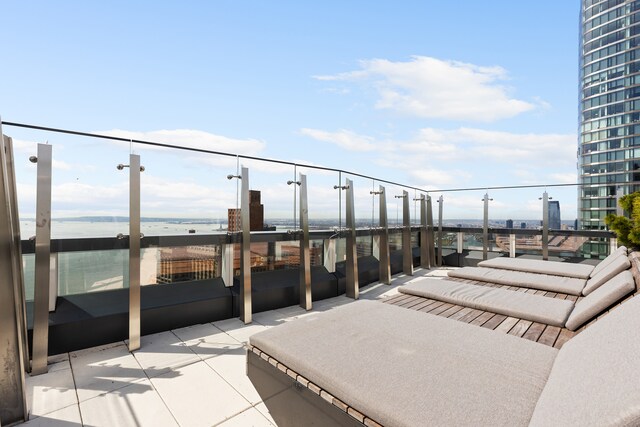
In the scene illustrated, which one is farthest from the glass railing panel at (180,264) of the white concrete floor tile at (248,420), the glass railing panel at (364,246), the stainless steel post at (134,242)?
the glass railing panel at (364,246)

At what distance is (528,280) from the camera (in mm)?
3645

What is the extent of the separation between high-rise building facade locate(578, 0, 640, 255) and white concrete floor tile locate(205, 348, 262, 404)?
2260 inches

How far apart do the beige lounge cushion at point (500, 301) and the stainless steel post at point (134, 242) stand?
112 inches

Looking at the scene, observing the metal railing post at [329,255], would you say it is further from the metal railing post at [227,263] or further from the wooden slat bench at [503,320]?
the wooden slat bench at [503,320]

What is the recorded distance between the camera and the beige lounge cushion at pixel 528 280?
10.9 feet

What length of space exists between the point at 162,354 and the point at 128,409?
0.87m

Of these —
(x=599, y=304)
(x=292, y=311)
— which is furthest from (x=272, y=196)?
(x=599, y=304)

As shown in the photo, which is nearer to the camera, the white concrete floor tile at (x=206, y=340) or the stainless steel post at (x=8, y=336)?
the stainless steel post at (x=8, y=336)

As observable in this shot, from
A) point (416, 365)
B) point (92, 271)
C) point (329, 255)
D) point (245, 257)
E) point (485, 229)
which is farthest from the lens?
point (485, 229)

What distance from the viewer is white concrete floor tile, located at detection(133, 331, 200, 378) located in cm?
271

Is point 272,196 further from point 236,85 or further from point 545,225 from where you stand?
point 545,225

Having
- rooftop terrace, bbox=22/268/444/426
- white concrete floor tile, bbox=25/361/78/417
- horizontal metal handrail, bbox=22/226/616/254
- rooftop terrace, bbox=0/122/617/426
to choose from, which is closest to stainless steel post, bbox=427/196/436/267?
horizontal metal handrail, bbox=22/226/616/254

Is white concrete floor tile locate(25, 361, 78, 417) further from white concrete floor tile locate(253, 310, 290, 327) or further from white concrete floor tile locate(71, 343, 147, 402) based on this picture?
white concrete floor tile locate(253, 310, 290, 327)

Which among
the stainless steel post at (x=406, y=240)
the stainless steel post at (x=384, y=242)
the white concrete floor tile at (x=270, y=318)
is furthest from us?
the stainless steel post at (x=406, y=240)
